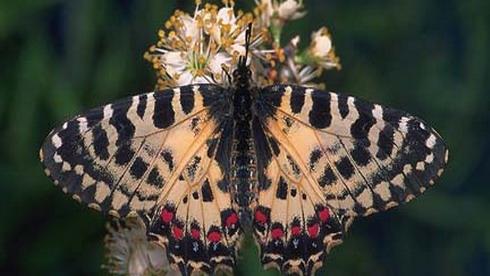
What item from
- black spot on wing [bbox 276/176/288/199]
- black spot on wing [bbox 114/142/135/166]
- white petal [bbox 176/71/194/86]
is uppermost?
white petal [bbox 176/71/194/86]

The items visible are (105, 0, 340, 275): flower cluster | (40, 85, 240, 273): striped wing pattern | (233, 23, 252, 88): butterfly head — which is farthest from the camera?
(105, 0, 340, 275): flower cluster

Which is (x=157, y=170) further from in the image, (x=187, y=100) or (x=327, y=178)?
(x=327, y=178)

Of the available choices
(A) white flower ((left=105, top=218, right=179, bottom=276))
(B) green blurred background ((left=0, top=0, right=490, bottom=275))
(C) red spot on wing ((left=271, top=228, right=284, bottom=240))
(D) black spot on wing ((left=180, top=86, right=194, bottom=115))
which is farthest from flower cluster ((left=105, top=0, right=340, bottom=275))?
(B) green blurred background ((left=0, top=0, right=490, bottom=275))

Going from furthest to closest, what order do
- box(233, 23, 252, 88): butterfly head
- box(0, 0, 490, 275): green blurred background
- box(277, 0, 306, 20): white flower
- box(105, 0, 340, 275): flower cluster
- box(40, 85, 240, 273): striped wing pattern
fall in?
box(0, 0, 490, 275): green blurred background < box(277, 0, 306, 20): white flower < box(105, 0, 340, 275): flower cluster < box(233, 23, 252, 88): butterfly head < box(40, 85, 240, 273): striped wing pattern

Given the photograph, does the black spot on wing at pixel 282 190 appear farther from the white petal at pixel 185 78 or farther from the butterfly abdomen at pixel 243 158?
the white petal at pixel 185 78

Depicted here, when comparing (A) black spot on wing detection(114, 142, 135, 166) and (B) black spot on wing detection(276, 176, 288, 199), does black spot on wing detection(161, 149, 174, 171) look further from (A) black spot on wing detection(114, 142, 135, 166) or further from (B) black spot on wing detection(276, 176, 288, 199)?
(B) black spot on wing detection(276, 176, 288, 199)

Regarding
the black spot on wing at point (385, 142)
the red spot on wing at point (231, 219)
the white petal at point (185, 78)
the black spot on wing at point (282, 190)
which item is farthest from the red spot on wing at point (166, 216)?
the black spot on wing at point (385, 142)

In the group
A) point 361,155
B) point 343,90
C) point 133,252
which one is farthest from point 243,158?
point 343,90
